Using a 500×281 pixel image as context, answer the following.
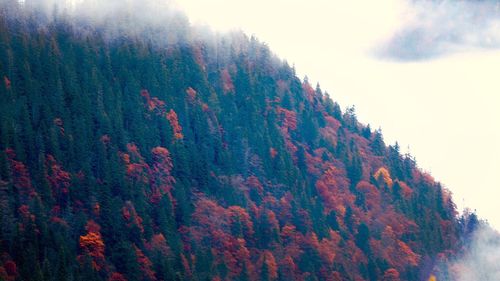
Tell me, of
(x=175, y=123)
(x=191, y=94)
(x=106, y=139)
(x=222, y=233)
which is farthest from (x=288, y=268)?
(x=191, y=94)

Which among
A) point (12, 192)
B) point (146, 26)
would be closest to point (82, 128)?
point (12, 192)

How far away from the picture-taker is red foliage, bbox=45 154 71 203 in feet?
409

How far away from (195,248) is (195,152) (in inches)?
984

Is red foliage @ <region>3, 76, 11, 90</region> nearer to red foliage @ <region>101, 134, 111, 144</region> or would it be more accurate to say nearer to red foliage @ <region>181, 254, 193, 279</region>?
red foliage @ <region>101, 134, 111, 144</region>

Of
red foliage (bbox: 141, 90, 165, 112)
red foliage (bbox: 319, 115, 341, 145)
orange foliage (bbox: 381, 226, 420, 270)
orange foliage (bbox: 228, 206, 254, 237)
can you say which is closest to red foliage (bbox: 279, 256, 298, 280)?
orange foliage (bbox: 228, 206, 254, 237)

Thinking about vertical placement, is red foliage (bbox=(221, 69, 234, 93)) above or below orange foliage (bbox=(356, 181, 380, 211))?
above

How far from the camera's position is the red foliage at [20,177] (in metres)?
119

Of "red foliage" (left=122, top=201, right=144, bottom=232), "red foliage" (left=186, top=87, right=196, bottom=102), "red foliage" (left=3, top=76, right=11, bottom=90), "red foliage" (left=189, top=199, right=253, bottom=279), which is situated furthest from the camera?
"red foliage" (left=186, top=87, right=196, bottom=102)

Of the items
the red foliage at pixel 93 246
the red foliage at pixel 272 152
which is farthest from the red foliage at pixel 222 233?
the red foliage at pixel 272 152

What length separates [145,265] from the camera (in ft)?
397

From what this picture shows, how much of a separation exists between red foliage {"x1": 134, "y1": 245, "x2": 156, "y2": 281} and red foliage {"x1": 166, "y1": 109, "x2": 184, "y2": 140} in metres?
35.8

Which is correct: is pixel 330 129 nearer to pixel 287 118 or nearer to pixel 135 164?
pixel 287 118

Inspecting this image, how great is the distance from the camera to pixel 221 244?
13725 centimetres

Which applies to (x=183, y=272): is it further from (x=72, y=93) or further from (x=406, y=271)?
(x=406, y=271)
